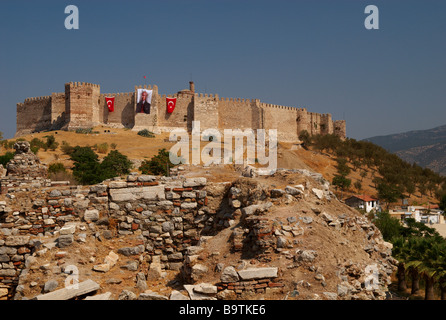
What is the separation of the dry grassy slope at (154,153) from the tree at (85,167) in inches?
77.1

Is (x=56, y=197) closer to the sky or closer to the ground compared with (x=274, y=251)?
closer to the sky

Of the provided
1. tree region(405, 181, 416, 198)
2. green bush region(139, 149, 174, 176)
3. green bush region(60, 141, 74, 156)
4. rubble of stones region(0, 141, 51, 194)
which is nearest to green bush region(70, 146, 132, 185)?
green bush region(60, 141, 74, 156)

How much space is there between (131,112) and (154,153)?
17.2 meters

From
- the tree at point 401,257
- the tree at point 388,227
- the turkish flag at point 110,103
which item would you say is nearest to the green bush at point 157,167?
the tree at point 401,257

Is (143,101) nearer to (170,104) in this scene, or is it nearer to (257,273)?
(170,104)

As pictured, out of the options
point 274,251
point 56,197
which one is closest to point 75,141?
point 56,197

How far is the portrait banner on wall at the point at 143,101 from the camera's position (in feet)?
190

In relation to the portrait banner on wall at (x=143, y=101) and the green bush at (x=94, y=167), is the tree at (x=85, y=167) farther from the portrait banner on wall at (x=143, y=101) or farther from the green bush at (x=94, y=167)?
the portrait banner on wall at (x=143, y=101)

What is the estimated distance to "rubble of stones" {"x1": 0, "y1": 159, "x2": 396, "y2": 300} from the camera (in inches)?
239

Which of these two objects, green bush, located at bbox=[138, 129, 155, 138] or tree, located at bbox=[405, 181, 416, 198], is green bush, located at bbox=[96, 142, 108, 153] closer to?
green bush, located at bbox=[138, 129, 155, 138]

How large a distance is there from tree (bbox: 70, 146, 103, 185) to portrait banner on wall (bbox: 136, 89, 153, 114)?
18.5m

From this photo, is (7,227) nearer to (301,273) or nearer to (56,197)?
(56,197)

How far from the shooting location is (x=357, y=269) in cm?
633
